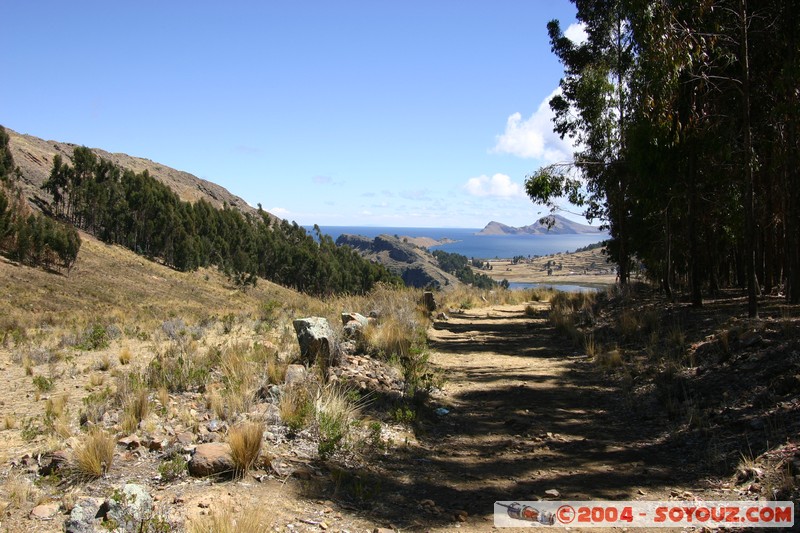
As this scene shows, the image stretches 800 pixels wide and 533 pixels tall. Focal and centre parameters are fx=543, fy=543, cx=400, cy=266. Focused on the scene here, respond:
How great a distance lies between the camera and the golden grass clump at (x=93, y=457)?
184 inches

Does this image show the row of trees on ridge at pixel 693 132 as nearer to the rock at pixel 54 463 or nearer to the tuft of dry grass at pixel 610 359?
the tuft of dry grass at pixel 610 359

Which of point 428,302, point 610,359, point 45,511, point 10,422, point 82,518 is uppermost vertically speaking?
point 428,302

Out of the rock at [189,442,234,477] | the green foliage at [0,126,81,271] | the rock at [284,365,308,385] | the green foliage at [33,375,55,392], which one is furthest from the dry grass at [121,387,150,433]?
the green foliage at [0,126,81,271]

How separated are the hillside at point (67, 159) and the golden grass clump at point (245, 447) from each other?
8768cm

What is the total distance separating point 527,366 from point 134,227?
83.6m

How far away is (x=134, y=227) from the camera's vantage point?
3250 inches

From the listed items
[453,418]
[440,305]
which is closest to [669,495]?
[453,418]

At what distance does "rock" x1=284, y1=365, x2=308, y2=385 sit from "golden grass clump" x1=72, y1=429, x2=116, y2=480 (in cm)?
271

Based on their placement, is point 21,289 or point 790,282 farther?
point 21,289

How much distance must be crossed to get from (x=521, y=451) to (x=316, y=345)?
13.1ft

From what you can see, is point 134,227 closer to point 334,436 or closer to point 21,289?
point 21,289

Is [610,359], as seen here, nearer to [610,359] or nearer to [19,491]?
[610,359]

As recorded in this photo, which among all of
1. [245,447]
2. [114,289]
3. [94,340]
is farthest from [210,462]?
[114,289]

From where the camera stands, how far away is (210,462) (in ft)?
16.0
